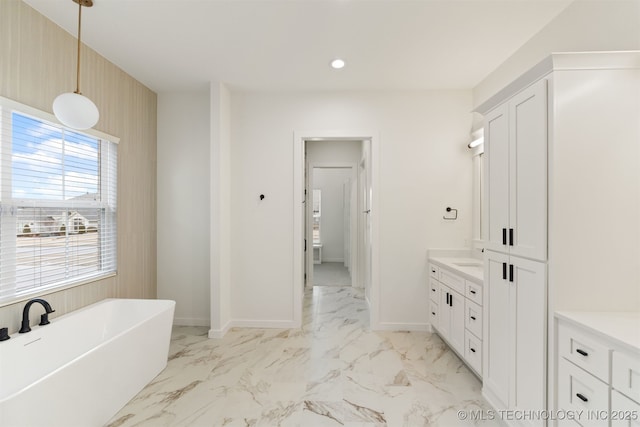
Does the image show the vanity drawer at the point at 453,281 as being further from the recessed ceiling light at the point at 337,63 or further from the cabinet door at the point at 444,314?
the recessed ceiling light at the point at 337,63

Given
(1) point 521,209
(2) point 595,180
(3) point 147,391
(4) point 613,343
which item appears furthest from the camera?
(3) point 147,391

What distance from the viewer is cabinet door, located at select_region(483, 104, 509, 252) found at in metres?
1.80

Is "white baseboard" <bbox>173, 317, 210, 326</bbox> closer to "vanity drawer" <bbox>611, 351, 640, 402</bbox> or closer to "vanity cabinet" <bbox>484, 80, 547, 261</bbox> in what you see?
"vanity cabinet" <bbox>484, 80, 547, 261</bbox>

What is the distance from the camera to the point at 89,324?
2.37 meters

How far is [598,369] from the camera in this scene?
124 cm

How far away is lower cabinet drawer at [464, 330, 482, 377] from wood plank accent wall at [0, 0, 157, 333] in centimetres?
317

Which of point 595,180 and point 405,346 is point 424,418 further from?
point 595,180

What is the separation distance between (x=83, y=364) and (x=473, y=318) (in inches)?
102

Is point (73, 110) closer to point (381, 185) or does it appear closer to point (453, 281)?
point (381, 185)

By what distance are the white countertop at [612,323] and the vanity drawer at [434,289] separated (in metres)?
1.67

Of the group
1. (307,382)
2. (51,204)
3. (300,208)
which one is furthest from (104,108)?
(307,382)

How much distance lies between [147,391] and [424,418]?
1946mm

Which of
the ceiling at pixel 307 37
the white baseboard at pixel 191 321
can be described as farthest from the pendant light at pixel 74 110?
the white baseboard at pixel 191 321

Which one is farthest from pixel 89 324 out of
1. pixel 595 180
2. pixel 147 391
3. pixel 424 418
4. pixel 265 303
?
pixel 595 180
